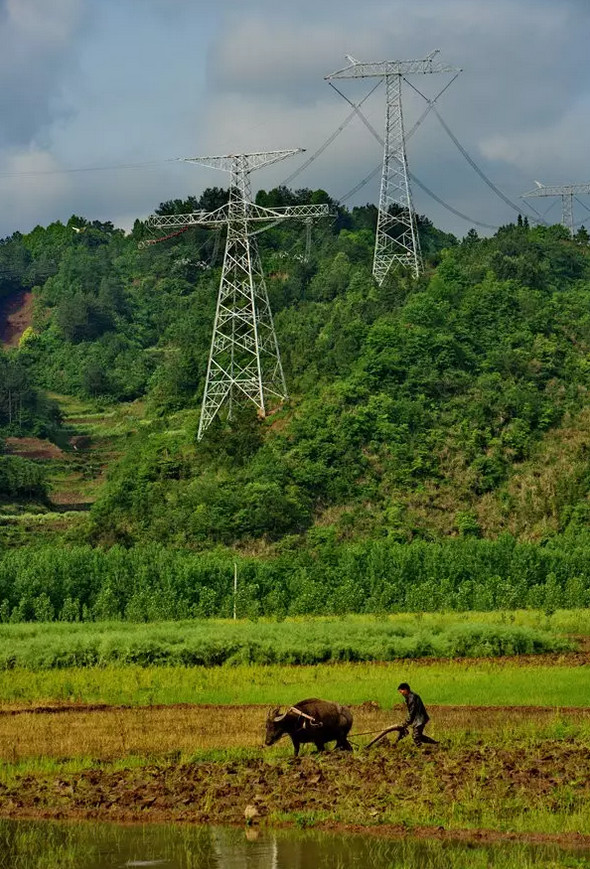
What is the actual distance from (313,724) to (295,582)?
101 ft

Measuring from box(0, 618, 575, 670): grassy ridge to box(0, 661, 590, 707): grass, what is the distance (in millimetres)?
815

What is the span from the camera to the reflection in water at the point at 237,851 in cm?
1658

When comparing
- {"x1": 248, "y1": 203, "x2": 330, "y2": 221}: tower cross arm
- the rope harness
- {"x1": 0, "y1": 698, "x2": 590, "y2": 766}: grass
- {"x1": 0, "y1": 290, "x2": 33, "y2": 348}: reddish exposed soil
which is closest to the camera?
the rope harness

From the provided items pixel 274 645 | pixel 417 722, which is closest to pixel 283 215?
pixel 274 645

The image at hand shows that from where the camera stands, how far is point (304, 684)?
31.8m

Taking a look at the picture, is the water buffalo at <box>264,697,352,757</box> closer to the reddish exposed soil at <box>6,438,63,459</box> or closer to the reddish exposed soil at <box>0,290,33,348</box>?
the reddish exposed soil at <box>6,438,63,459</box>

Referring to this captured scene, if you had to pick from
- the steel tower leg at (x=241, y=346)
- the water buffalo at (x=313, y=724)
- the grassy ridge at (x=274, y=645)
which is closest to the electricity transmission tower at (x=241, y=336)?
the steel tower leg at (x=241, y=346)

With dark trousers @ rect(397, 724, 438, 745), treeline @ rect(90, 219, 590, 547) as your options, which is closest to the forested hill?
treeline @ rect(90, 219, 590, 547)

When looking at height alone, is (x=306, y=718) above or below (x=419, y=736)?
above

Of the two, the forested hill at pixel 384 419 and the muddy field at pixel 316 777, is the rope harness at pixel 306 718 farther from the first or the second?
the forested hill at pixel 384 419

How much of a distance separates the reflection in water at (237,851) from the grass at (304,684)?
35.5ft

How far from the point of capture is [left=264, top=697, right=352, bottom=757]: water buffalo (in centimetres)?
2189

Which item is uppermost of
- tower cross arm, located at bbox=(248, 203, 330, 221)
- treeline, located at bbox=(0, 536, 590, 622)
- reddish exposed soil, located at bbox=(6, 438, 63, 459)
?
tower cross arm, located at bbox=(248, 203, 330, 221)

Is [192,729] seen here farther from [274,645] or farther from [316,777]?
[274,645]
